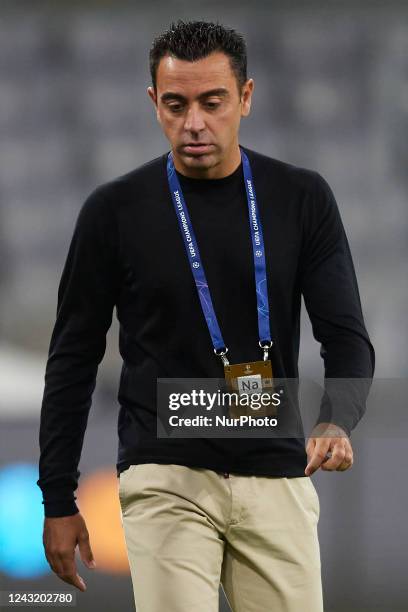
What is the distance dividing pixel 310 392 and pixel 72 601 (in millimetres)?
1810

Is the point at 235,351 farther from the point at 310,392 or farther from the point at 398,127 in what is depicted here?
the point at 398,127

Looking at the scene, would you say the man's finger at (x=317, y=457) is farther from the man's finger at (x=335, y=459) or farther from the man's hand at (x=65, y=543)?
the man's hand at (x=65, y=543)

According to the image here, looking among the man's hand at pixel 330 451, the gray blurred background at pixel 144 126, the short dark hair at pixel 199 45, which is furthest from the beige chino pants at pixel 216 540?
the gray blurred background at pixel 144 126

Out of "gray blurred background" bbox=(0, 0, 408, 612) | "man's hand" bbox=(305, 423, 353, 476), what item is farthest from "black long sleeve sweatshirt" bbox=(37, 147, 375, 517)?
"gray blurred background" bbox=(0, 0, 408, 612)

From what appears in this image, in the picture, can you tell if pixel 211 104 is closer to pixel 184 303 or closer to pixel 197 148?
pixel 197 148

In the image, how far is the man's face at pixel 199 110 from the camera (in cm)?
262

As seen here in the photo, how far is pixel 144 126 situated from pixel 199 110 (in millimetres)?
2516

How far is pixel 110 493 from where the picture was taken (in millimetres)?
4805

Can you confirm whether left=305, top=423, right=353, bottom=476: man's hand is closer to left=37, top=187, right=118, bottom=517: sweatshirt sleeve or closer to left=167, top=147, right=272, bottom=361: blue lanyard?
left=167, top=147, right=272, bottom=361: blue lanyard

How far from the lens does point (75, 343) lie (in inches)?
106

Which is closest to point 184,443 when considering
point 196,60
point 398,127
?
point 196,60

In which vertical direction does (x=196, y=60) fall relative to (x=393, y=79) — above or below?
below

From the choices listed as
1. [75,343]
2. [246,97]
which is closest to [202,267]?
[75,343]

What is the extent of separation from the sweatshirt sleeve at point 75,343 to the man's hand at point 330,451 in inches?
22.8
